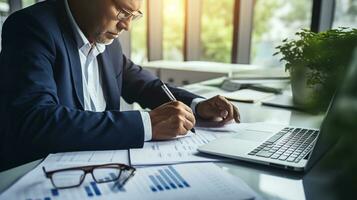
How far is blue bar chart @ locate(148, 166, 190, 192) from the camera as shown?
635 mm

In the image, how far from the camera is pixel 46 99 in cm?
88

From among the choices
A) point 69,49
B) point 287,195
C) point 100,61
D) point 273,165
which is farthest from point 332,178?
point 100,61

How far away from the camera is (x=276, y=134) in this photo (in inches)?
39.0

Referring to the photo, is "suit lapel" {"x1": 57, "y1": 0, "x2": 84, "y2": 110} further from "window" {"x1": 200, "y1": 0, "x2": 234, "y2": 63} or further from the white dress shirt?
"window" {"x1": 200, "y1": 0, "x2": 234, "y2": 63}

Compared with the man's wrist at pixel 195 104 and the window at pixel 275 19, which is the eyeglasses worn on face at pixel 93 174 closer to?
the man's wrist at pixel 195 104

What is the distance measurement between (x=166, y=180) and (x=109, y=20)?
672 mm

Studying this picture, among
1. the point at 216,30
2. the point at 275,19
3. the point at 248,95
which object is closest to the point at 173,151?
the point at 248,95

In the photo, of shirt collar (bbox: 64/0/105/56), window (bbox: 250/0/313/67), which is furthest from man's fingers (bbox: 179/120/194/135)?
window (bbox: 250/0/313/67)

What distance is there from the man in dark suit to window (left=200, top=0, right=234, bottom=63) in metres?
2.22

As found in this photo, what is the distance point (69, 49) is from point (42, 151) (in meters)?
0.39

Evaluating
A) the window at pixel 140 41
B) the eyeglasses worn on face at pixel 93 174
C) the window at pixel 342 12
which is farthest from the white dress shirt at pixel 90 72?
the window at pixel 140 41

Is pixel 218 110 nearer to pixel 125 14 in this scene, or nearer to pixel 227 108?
pixel 227 108

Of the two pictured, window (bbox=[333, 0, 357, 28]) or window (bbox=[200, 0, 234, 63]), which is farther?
window (bbox=[200, 0, 234, 63])

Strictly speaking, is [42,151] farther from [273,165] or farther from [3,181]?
[273,165]
